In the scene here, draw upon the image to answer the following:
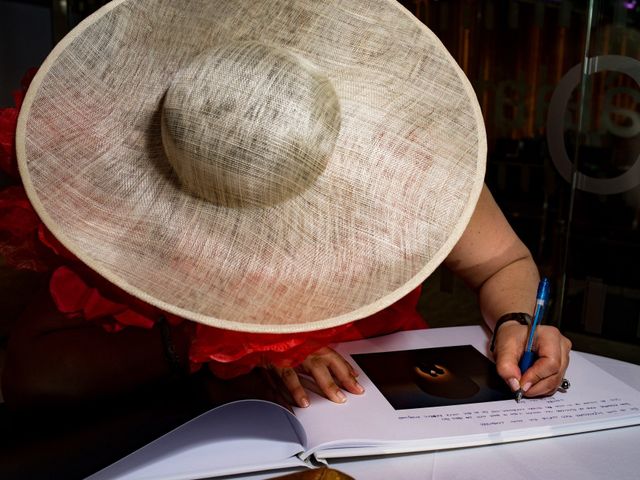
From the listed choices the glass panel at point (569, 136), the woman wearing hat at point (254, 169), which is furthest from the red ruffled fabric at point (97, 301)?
the glass panel at point (569, 136)

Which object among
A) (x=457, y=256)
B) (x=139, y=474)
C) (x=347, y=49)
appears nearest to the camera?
(x=139, y=474)

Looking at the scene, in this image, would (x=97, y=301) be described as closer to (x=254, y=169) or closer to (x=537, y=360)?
(x=254, y=169)

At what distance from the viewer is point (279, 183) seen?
594mm

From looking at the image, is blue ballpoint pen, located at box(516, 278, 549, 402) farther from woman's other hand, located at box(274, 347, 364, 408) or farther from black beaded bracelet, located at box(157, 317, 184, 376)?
black beaded bracelet, located at box(157, 317, 184, 376)

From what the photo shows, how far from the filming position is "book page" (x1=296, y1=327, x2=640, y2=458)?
2.03 feet

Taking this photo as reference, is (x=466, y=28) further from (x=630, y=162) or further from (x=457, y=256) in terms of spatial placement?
(x=457, y=256)

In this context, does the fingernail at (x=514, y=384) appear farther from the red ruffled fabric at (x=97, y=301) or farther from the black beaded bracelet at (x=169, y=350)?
the black beaded bracelet at (x=169, y=350)

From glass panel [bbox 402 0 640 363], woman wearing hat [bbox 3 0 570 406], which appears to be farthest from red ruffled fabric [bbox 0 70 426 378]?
glass panel [bbox 402 0 640 363]

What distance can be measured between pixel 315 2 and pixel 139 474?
532 mm

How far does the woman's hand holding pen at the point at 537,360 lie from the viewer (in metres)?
0.73

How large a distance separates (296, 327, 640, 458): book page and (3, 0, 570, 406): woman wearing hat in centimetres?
4

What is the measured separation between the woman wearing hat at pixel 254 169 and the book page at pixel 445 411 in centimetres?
4

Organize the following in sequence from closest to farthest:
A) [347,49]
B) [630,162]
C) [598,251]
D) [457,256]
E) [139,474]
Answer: [139,474], [347,49], [457,256], [630,162], [598,251]

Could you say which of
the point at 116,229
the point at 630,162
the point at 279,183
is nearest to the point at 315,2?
the point at 279,183
